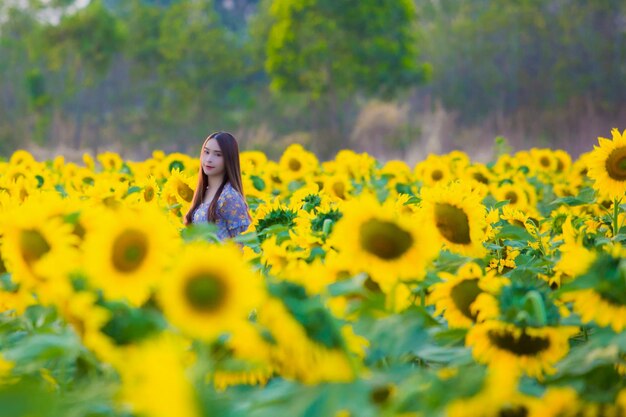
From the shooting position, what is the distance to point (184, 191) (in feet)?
14.4

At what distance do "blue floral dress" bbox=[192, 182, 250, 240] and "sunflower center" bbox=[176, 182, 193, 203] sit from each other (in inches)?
9.7

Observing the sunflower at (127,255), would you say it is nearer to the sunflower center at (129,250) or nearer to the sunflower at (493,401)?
the sunflower center at (129,250)

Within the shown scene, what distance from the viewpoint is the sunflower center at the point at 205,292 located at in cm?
143

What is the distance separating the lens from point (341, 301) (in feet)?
6.09

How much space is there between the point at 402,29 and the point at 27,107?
13444 mm

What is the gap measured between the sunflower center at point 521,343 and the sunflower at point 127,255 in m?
0.65

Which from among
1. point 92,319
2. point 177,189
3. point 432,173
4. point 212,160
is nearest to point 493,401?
point 92,319

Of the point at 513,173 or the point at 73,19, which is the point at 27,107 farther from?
the point at 513,173

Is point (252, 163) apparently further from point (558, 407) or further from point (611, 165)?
point (558, 407)

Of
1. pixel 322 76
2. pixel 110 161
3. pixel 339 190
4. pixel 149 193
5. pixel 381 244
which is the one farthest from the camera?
pixel 322 76

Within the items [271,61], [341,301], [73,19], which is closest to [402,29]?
[271,61]

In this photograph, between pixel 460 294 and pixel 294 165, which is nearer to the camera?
pixel 460 294

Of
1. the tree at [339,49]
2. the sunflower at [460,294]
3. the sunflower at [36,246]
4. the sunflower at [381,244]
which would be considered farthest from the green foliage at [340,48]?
the sunflower at [36,246]

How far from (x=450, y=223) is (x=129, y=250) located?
94 cm
